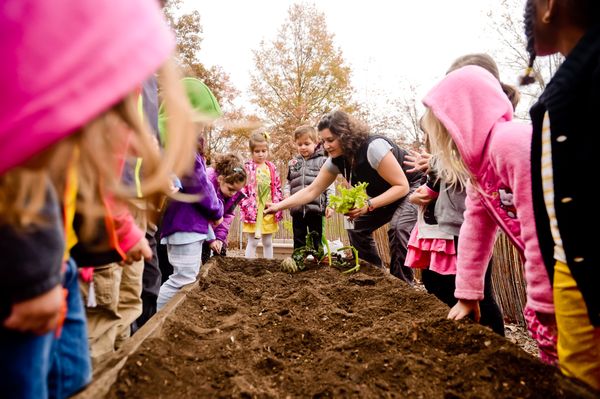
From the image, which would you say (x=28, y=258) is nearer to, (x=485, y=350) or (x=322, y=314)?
(x=485, y=350)

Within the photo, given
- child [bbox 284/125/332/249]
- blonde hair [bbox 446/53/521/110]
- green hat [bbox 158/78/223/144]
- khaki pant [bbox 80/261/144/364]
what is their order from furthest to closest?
child [bbox 284/125/332/249], green hat [bbox 158/78/223/144], blonde hair [bbox 446/53/521/110], khaki pant [bbox 80/261/144/364]

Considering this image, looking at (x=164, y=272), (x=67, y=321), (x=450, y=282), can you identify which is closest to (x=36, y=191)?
(x=67, y=321)

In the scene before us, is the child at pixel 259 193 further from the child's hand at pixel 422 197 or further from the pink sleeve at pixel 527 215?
the pink sleeve at pixel 527 215

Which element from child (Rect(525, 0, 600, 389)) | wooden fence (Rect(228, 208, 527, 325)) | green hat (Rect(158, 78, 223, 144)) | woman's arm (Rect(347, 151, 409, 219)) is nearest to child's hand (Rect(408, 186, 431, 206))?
woman's arm (Rect(347, 151, 409, 219))

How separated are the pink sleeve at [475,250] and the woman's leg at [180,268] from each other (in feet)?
7.18

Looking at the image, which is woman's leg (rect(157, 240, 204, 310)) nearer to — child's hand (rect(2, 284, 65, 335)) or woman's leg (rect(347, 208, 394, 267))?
woman's leg (rect(347, 208, 394, 267))

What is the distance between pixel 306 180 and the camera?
5812 mm

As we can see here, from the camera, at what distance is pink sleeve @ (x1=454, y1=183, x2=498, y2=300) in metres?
1.89

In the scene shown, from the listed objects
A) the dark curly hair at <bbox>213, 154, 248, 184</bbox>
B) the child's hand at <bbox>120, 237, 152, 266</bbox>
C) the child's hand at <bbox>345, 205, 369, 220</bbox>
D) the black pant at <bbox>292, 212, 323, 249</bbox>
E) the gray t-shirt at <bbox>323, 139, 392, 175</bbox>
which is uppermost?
the gray t-shirt at <bbox>323, 139, 392, 175</bbox>

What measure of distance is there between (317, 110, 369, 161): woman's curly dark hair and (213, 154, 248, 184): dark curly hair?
105 cm

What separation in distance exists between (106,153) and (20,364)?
627 millimetres

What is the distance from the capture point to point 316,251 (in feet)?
15.2

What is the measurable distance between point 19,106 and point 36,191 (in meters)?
0.17

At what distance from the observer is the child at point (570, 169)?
3.61 feet
